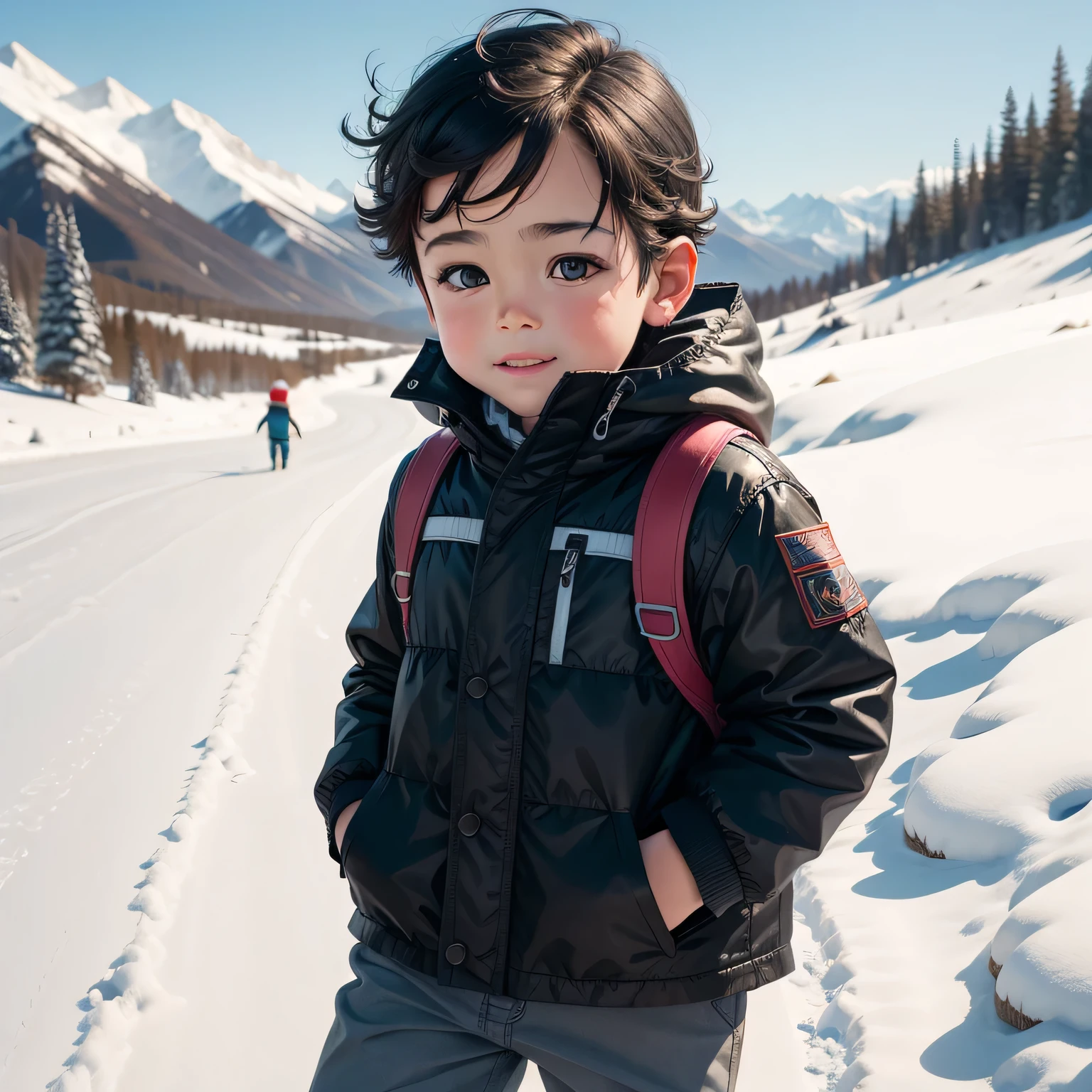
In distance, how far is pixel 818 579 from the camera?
3.71 ft

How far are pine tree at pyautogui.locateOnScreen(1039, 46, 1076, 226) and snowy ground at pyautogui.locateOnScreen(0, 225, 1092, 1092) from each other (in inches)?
2082

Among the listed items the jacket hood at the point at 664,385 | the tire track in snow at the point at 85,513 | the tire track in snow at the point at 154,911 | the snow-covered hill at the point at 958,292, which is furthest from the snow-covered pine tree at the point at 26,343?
the jacket hood at the point at 664,385

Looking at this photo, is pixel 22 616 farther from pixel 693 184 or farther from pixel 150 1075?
pixel 693 184

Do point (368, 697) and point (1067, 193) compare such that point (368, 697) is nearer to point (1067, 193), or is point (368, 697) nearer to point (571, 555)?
point (571, 555)

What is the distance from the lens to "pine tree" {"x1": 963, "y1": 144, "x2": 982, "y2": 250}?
5338 centimetres

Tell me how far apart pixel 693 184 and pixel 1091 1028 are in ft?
5.67

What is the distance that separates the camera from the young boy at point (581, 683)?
1.12 metres

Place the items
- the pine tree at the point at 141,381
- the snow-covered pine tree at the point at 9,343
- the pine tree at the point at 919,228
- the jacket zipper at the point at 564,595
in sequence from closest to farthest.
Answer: the jacket zipper at the point at 564,595
the snow-covered pine tree at the point at 9,343
the pine tree at the point at 141,381
the pine tree at the point at 919,228

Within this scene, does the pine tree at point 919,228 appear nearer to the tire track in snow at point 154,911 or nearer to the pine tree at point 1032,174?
the pine tree at point 1032,174

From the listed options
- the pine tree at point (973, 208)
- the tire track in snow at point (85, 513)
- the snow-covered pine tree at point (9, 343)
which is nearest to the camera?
the tire track in snow at point (85, 513)

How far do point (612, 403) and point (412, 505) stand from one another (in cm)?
42

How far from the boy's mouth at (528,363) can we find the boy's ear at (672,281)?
9.0 inches

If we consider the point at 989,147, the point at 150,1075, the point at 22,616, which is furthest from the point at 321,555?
the point at 989,147

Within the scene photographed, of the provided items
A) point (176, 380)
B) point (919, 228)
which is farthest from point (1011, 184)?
point (176, 380)
